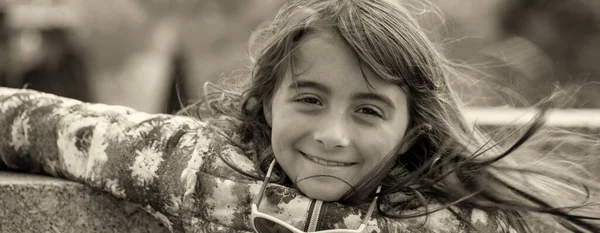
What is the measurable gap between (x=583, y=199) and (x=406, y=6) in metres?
0.69

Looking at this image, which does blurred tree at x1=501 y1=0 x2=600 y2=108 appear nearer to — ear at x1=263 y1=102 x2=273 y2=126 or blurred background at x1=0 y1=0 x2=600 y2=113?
blurred background at x1=0 y1=0 x2=600 y2=113

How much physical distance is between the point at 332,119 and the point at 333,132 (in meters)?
0.04

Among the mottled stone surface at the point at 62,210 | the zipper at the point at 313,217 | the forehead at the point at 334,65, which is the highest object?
the forehead at the point at 334,65

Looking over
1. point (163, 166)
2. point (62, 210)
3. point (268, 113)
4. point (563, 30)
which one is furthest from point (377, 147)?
point (563, 30)

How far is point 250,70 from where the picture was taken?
2.54 m

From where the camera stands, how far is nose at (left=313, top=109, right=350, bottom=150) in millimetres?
2082

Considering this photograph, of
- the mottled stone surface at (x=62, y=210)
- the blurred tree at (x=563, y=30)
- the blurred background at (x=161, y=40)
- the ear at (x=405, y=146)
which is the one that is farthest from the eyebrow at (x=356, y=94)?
the blurred tree at (x=563, y=30)

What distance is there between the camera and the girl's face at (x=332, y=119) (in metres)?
2.10

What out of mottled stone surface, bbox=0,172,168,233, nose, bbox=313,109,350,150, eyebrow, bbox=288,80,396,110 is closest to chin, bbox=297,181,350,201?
nose, bbox=313,109,350,150

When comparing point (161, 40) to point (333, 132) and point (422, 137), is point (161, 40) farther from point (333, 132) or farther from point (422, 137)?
point (333, 132)

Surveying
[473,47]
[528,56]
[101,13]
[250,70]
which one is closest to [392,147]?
[250,70]

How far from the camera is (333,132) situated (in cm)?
208

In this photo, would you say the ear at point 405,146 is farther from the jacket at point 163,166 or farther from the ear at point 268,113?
the ear at point 268,113

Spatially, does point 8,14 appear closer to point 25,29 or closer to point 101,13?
point 25,29
